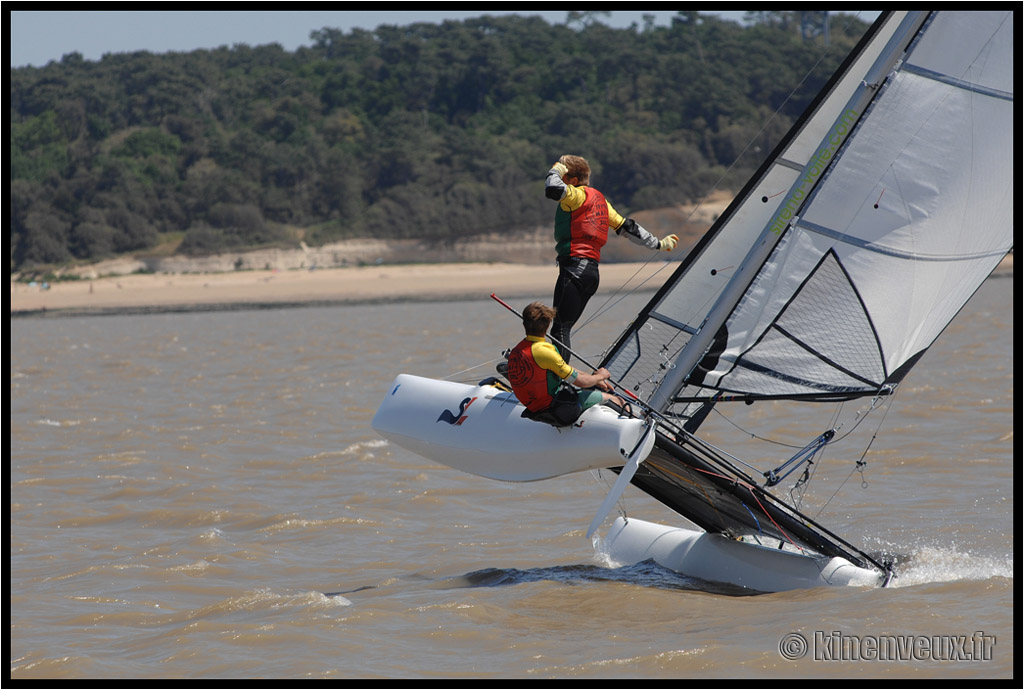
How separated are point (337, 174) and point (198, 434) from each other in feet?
131

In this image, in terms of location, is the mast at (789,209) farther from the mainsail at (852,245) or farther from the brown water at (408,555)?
the brown water at (408,555)

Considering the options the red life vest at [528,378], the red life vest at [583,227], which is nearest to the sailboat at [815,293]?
the red life vest at [528,378]

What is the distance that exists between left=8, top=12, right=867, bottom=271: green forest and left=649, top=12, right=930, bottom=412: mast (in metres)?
40.6

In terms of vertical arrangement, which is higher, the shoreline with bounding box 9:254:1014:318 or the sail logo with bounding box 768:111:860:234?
the sail logo with bounding box 768:111:860:234

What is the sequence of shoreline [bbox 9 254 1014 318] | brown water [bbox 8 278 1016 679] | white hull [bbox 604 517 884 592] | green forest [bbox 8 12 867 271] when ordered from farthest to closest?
green forest [bbox 8 12 867 271] < shoreline [bbox 9 254 1014 318] < white hull [bbox 604 517 884 592] < brown water [bbox 8 278 1016 679]

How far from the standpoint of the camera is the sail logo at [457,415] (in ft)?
23.3

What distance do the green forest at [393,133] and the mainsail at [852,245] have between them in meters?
40.5

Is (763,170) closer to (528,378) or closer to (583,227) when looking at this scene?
Answer: (583,227)

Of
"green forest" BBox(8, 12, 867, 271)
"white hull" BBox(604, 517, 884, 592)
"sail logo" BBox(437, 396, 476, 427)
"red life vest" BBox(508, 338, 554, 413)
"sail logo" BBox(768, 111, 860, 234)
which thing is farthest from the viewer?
"green forest" BBox(8, 12, 867, 271)

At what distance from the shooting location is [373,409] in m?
14.6

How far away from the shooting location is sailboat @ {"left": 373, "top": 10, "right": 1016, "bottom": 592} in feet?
21.9

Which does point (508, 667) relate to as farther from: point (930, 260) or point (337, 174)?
point (337, 174)

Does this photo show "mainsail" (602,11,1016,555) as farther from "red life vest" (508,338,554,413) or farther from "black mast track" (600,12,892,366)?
"red life vest" (508,338,554,413)

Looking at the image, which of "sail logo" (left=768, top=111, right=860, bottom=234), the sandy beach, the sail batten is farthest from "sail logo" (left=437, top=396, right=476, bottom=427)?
the sandy beach
